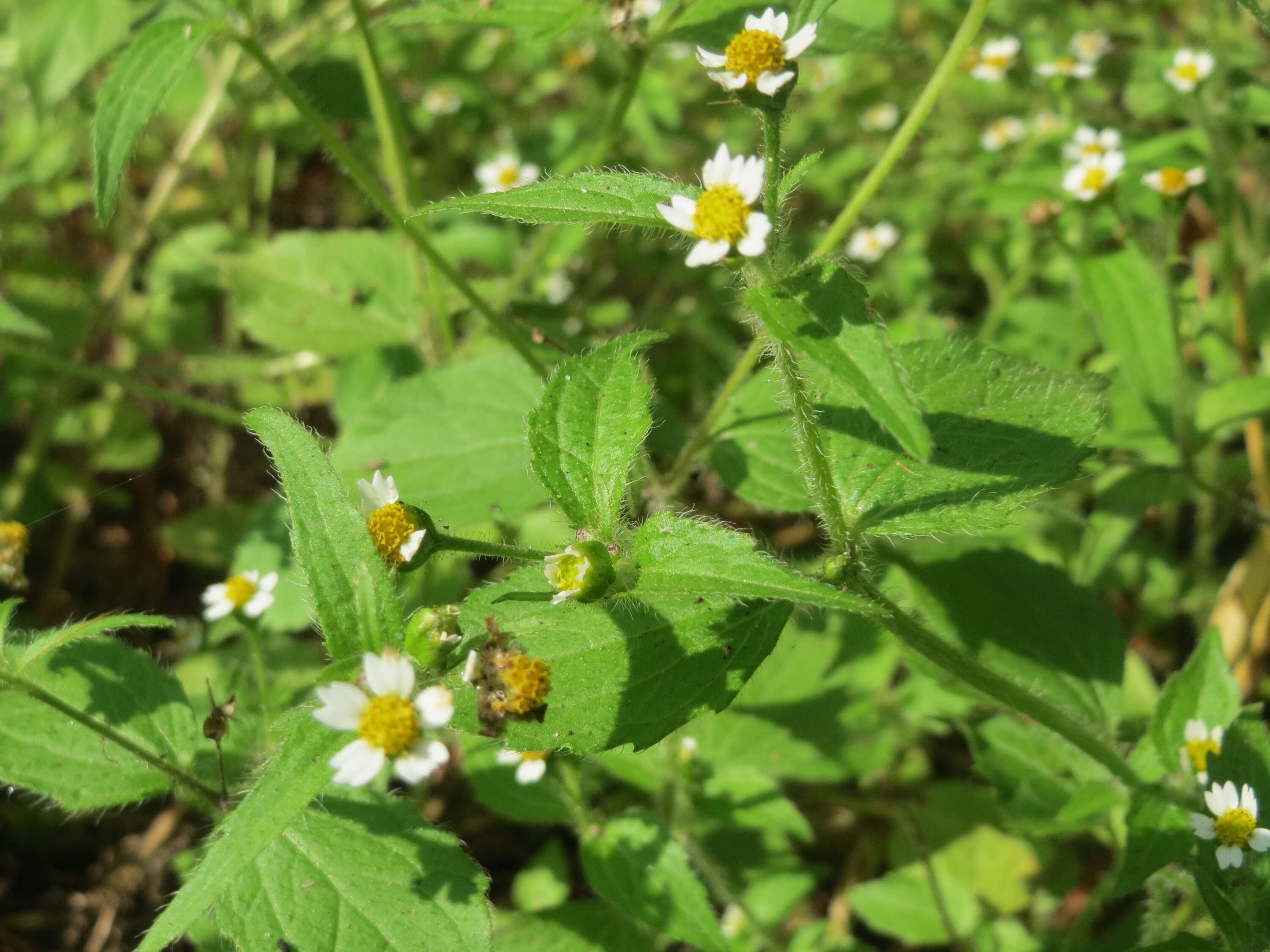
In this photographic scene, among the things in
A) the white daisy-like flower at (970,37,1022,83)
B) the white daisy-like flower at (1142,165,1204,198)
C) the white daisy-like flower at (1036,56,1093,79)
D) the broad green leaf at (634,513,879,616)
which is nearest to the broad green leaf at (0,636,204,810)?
the broad green leaf at (634,513,879,616)

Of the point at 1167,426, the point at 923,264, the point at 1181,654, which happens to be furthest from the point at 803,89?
the point at 1181,654

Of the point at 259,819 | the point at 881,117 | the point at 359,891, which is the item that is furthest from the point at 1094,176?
the point at 259,819

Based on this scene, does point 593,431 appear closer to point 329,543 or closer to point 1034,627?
point 329,543

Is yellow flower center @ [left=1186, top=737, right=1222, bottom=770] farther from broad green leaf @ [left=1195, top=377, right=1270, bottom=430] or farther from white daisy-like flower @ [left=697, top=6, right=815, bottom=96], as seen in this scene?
white daisy-like flower @ [left=697, top=6, right=815, bottom=96]

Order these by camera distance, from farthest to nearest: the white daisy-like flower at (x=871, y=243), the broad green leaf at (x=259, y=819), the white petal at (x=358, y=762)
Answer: the white daisy-like flower at (x=871, y=243) → the white petal at (x=358, y=762) → the broad green leaf at (x=259, y=819)

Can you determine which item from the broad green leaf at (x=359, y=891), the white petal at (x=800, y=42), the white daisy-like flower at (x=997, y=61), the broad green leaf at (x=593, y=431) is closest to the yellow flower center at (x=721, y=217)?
the broad green leaf at (x=593, y=431)

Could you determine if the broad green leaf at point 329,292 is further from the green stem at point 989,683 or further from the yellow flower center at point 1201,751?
the yellow flower center at point 1201,751

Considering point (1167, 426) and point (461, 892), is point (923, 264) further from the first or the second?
point (461, 892)
